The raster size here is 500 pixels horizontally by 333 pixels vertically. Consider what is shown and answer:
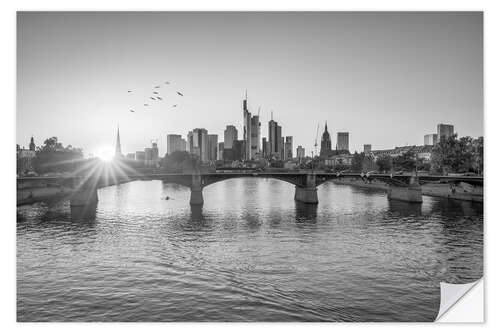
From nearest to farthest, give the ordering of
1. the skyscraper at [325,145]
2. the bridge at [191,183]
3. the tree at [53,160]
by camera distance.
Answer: the bridge at [191,183]
the tree at [53,160]
the skyscraper at [325,145]

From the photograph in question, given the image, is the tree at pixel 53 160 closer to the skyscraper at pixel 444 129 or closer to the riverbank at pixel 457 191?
the skyscraper at pixel 444 129

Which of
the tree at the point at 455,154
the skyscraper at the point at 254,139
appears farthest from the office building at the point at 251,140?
the tree at the point at 455,154

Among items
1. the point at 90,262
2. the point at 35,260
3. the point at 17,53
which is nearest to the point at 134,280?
the point at 90,262

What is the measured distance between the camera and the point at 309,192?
4428cm

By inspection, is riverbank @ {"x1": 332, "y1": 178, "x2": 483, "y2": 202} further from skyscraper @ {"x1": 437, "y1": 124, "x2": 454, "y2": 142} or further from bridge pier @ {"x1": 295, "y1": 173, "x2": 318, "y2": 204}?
bridge pier @ {"x1": 295, "y1": 173, "x2": 318, "y2": 204}

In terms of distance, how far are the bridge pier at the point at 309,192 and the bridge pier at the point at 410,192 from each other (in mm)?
11331

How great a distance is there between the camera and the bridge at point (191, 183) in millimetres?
36594

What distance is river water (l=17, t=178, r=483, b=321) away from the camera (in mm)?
12109

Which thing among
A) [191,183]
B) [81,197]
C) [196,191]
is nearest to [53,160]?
[81,197]

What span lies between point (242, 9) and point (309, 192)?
3457 centimetres

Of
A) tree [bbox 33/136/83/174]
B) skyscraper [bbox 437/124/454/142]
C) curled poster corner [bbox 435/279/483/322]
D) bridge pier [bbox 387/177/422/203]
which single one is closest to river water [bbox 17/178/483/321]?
curled poster corner [bbox 435/279/483/322]
